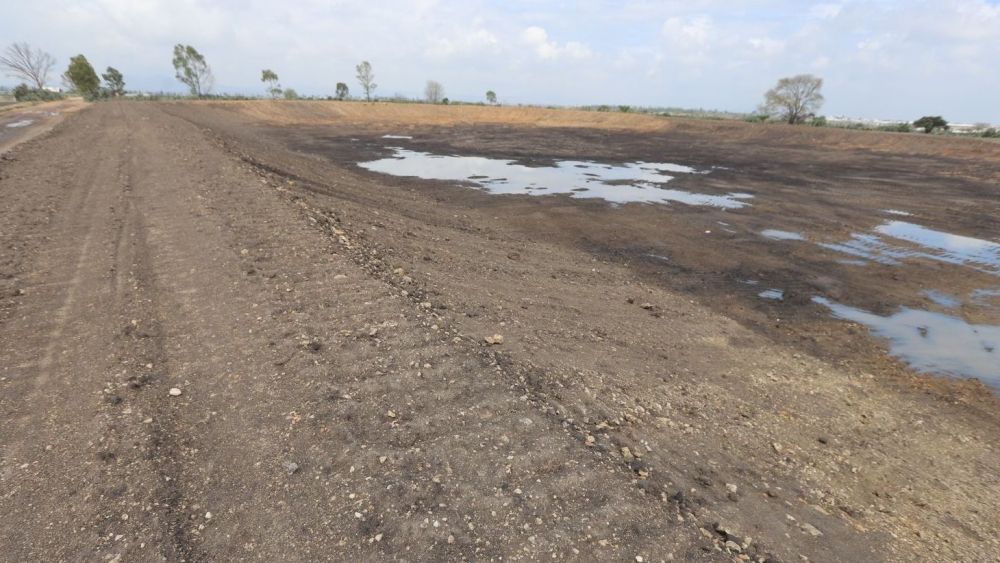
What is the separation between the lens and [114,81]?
71750 mm

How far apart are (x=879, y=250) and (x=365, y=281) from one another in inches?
591

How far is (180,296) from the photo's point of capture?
702cm

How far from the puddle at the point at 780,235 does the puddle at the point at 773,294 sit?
486 cm

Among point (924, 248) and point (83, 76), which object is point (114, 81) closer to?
point (83, 76)

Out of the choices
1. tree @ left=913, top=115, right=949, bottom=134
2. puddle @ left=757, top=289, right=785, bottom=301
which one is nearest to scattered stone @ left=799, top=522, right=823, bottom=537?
puddle @ left=757, top=289, right=785, bottom=301

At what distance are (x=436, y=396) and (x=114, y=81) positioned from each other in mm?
93314

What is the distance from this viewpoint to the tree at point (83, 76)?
194ft

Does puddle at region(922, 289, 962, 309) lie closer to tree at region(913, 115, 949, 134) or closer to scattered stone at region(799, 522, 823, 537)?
scattered stone at region(799, 522, 823, 537)

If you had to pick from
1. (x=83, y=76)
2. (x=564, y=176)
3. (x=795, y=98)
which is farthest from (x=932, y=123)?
(x=83, y=76)

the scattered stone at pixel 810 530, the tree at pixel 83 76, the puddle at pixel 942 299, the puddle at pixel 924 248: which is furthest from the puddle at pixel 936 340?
the tree at pixel 83 76

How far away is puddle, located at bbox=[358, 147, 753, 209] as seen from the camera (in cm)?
2089

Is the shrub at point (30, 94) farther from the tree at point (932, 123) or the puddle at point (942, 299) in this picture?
the tree at point (932, 123)

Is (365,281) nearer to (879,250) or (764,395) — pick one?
(764,395)

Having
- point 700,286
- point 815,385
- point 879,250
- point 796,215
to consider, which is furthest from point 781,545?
point 796,215
